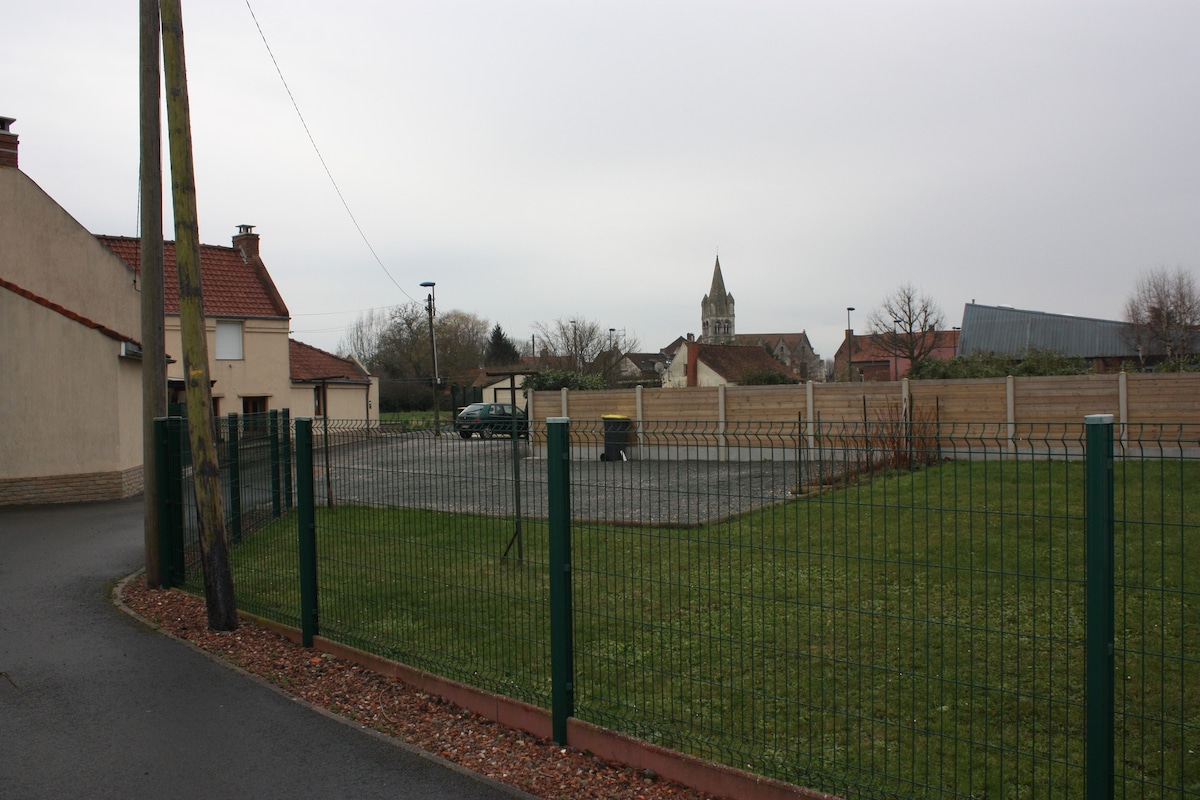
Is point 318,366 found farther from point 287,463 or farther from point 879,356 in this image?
point 879,356

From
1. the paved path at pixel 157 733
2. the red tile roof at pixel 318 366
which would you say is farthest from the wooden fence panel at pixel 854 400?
the red tile roof at pixel 318 366

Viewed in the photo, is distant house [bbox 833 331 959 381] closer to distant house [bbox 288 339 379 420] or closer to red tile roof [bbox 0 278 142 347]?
distant house [bbox 288 339 379 420]

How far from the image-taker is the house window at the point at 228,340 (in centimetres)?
3353

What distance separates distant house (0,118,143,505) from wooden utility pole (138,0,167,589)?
9769 mm

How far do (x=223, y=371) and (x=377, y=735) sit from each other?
1220 inches

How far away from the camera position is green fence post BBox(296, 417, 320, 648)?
664 cm

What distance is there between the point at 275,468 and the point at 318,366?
34.3 m

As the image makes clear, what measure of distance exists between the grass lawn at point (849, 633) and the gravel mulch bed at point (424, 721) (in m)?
0.22

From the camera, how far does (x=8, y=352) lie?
17.3 meters

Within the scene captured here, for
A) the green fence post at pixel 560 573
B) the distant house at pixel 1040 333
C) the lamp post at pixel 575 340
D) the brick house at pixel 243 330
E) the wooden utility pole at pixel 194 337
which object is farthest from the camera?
the distant house at pixel 1040 333

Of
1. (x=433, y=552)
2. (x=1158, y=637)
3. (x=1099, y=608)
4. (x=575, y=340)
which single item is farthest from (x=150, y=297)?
(x=575, y=340)

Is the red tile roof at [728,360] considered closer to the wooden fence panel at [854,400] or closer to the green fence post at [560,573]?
the wooden fence panel at [854,400]

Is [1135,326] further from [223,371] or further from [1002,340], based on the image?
[223,371]

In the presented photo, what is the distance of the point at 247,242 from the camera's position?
121 ft
